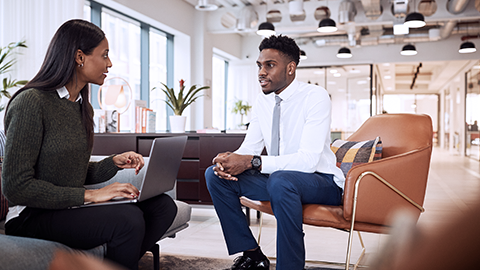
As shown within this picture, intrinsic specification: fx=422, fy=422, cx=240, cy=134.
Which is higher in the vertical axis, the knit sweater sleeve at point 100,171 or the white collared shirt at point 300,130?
the white collared shirt at point 300,130

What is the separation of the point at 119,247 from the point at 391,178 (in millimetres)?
1219

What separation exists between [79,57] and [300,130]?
114 centimetres

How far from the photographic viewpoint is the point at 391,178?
6.34 feet

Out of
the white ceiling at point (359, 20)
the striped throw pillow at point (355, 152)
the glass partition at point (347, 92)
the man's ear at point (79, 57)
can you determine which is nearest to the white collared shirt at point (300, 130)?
the striped throw pillow at point (355, 152)

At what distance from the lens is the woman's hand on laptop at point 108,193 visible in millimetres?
1469

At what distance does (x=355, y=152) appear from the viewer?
A: 2410 millimetres

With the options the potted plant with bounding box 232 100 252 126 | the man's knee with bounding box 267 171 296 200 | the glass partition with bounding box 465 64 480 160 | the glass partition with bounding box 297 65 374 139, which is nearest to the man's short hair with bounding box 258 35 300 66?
the man's knee with bounding box 267 171 296 200

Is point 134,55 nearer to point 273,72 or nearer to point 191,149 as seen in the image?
point 191,149

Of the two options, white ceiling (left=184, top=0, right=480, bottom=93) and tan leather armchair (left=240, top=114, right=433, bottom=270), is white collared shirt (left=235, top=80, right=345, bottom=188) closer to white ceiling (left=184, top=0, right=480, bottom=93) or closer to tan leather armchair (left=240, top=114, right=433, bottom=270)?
tan leather armchair (left=240, top=114, right=433, bottom=270)

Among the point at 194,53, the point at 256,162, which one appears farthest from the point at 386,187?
the point at 194,53

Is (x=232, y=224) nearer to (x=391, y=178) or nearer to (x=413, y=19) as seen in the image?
(x=391, y=178)

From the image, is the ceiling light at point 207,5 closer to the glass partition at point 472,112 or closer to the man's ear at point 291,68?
the man's ear at point 291,68

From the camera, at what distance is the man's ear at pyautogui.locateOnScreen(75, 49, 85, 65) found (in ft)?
4.99

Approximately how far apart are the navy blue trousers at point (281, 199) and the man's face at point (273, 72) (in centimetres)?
47
